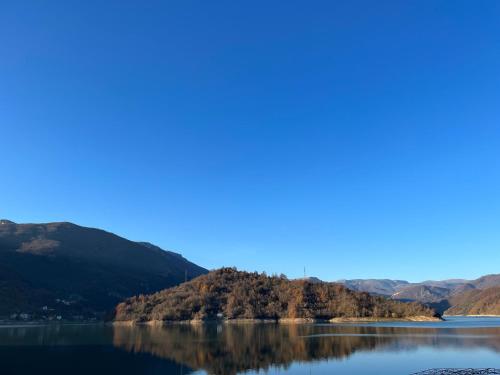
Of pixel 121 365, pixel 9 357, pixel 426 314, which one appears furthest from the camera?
pixel 426 314

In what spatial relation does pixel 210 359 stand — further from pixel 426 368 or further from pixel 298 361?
pixel 426 368

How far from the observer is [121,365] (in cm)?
5994

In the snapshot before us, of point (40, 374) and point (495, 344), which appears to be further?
point (495, 344)

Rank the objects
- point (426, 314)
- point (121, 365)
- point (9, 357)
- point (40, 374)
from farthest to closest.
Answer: point (426, 314)
point (9, 357)
point (121, 365)
point (40, 374)

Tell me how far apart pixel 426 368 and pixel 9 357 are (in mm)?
57838

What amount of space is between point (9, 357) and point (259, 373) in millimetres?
40692

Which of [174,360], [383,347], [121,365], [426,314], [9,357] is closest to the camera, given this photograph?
[121,365]

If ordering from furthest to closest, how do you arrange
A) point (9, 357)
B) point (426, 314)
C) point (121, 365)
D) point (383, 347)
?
point (426, 314), point (383, 347), point (9, 357), point (121, 365)

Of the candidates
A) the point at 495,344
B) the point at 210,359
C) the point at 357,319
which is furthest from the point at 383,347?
the point at 357,319

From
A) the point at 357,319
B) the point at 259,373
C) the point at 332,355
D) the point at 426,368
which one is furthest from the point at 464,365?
the point at 357,319

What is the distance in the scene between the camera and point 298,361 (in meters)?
60.5

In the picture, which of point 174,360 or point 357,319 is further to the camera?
point 357,319

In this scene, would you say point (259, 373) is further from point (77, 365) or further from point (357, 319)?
point (357, 319)

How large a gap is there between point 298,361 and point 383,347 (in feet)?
65.9
